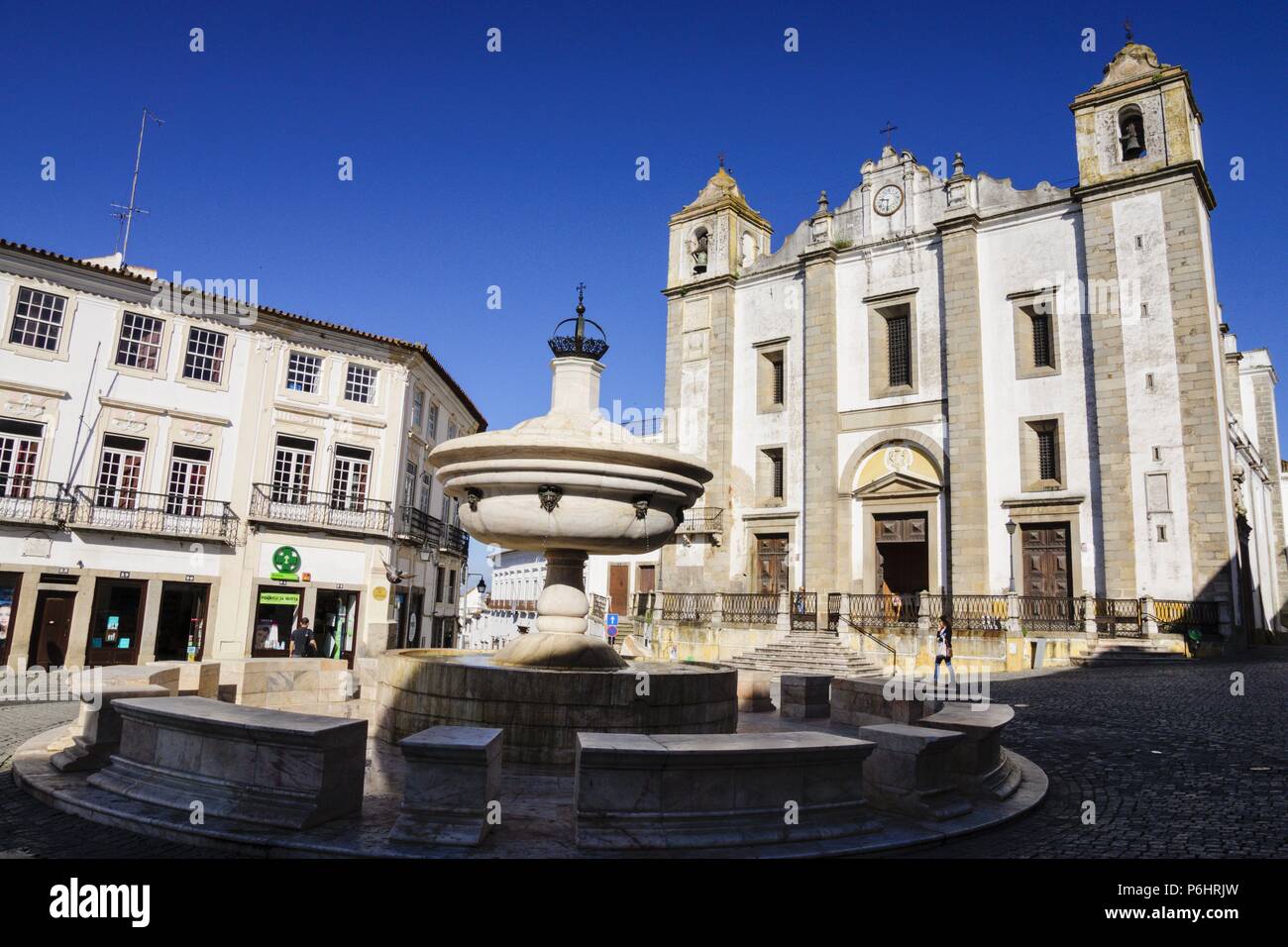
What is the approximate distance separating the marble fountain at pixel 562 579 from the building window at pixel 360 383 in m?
18.7

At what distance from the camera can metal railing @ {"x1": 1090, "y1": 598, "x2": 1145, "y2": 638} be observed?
68.3ft

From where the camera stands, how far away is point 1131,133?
80.4 feet

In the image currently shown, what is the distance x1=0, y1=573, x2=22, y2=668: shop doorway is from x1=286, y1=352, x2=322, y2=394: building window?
847 centimetres

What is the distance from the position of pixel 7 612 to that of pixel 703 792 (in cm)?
2192

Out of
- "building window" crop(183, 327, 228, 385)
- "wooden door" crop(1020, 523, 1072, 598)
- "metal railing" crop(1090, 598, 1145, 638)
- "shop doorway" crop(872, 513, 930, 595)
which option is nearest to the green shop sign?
"building window" crop(183, 327, 228, 385)

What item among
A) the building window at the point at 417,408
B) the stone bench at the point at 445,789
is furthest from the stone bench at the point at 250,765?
the building window at the point at 417,408

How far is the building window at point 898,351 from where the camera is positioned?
2802 centimetres

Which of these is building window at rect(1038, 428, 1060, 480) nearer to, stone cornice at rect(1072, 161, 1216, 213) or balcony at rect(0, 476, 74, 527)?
stone cornice at rect(1072, 161, 1216, 213)

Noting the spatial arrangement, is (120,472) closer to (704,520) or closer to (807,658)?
(704,520)

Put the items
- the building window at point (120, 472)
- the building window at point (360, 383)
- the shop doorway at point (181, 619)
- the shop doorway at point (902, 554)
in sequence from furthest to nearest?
the shop doorway at point (902, 554)
the building window at point (360, 383)
the shop doorway at point (181, 619)
the building window at point (120, 472)

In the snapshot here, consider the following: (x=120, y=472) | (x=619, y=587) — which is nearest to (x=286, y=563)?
(x=120, y=472)

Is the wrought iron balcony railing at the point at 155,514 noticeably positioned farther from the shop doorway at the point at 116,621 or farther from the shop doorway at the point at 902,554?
the shop doorway at the point at 902,554

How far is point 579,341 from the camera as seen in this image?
8.90 meters
